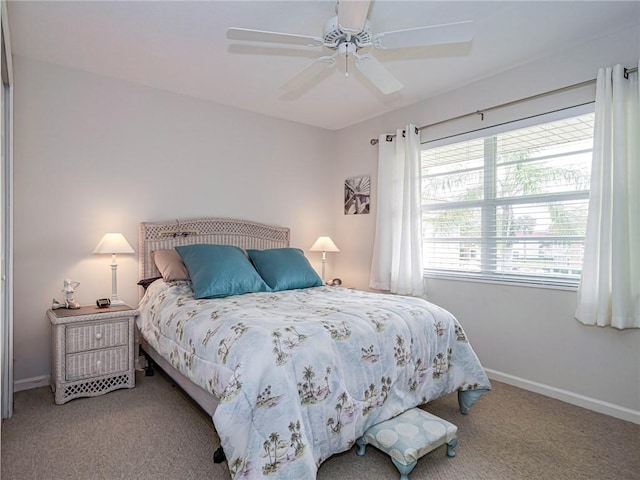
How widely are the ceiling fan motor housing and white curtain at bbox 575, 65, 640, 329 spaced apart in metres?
1.70

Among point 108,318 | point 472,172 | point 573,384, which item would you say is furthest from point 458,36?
point 108,318

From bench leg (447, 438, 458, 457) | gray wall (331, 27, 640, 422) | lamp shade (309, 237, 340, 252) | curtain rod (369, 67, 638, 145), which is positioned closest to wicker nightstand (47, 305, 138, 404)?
lamp shade (309, 237, 340, 252)

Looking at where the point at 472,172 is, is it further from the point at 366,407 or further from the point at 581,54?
the point at 366,407

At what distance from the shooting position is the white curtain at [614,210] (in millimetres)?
2512

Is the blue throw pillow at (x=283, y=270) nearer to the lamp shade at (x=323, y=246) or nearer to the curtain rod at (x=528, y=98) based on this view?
the lamp shade at (x=323, y=246)

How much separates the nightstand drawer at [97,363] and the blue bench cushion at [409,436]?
6.31ft

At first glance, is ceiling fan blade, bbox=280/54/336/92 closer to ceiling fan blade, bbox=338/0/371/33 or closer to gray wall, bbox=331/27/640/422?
ceiling fan blade, bbox=338/0/371/33

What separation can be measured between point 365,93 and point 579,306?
8.23 ft

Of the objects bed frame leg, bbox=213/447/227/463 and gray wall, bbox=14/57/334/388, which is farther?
gray wall, bbox=14/57/334/388

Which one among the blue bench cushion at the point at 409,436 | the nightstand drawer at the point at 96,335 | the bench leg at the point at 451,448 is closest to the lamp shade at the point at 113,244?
the nightstand drawer at the point at 96,335

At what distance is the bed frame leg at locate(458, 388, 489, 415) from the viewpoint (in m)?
2.56

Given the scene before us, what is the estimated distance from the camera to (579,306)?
2.73m

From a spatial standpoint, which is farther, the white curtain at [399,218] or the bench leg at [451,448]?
the white curtain at [399,218]

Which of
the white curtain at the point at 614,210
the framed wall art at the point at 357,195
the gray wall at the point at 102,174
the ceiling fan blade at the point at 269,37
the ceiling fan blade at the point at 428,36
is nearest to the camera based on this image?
the ceiling fan blade at the point at 428,36
